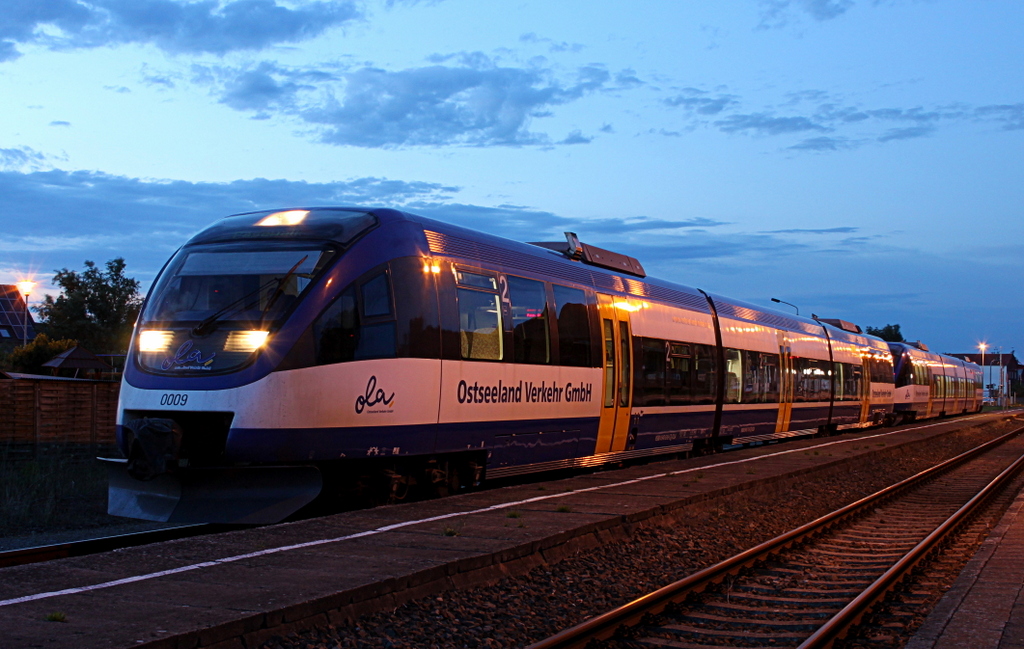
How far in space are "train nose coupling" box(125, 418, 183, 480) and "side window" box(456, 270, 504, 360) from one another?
339 cm

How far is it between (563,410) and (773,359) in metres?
11.3

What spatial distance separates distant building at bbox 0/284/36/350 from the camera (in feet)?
294

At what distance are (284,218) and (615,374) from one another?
620 centimetres

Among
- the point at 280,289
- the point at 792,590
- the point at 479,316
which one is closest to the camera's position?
the point at 792,590

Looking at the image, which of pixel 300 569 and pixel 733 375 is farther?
pixel 733 375

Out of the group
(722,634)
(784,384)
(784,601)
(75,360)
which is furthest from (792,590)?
(75,360)

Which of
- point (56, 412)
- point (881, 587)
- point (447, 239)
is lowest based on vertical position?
point (881, 587)

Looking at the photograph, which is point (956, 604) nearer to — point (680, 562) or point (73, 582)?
point (680, 562)

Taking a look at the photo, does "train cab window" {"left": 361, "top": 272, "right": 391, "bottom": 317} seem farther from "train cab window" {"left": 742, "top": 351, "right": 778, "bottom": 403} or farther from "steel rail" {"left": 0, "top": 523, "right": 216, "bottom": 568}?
"train cab window" {"left": 742, "top": 351, "right": 778, "bottom": 403}

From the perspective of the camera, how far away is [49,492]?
49.2 ft

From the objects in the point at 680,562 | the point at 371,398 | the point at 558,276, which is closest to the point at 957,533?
the point at 680,562

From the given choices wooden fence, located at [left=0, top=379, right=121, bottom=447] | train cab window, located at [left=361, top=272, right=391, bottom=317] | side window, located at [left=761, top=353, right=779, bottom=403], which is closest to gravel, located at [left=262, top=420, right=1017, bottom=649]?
train cab window, located at [left=361, top=272, right=391, bottom=317]

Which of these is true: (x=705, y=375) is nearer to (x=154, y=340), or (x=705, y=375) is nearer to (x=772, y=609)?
(x=772, y=609)

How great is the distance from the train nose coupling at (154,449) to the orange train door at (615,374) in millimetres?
7067
